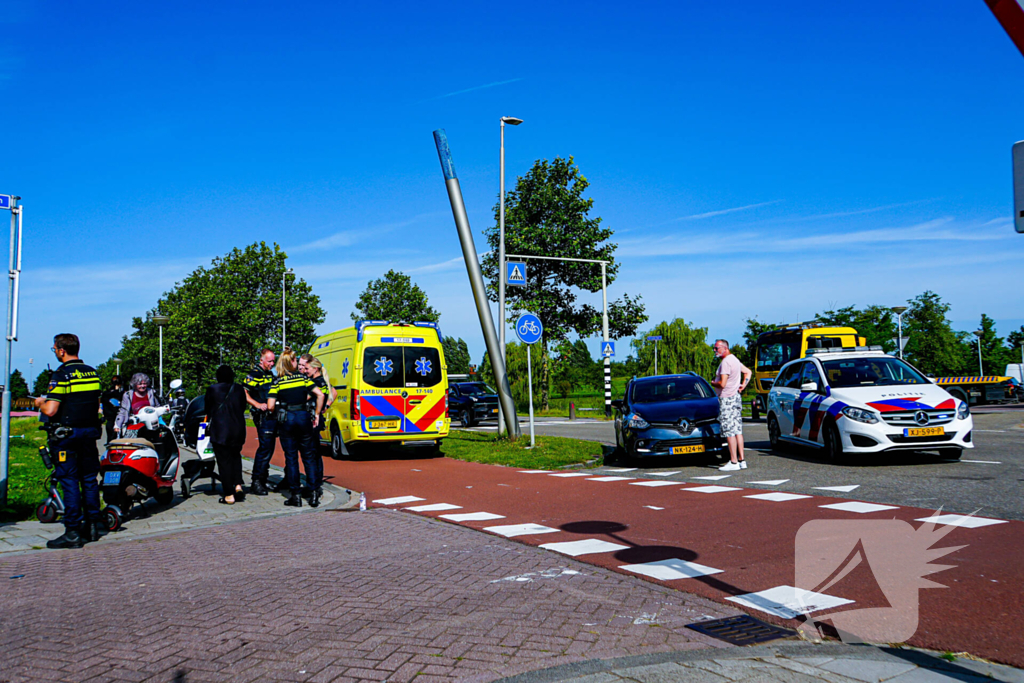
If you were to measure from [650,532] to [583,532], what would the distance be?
1.97 feet

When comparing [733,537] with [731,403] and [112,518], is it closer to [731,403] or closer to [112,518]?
[731,403]

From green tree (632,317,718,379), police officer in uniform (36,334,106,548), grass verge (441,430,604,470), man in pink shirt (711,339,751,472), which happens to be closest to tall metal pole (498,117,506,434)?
grass verge (441,430,604,470)

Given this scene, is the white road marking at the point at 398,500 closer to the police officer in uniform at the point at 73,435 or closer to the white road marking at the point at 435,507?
the white road marking at the point at 435,507

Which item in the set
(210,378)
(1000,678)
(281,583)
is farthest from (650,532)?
(210,378)

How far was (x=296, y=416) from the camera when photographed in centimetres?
966

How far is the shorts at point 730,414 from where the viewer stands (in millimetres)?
Result: 11828

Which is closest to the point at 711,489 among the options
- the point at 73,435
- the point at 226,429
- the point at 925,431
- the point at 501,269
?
the point at 925,431

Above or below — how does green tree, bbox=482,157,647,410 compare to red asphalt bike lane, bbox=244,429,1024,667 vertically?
above

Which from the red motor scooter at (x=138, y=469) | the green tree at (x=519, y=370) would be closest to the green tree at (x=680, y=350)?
the green tree at (x=519, y=370)

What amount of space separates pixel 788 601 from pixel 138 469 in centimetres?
697

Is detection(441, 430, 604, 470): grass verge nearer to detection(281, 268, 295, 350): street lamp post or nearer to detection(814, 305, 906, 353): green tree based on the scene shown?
detection(281, 268, 295, 350): street lamp post

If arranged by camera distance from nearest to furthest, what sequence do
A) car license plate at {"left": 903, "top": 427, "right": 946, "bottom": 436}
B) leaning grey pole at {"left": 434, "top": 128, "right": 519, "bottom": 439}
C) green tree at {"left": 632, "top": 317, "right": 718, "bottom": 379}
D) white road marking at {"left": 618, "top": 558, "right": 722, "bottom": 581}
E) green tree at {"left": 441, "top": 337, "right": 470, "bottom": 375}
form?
white road marking at {"left": 618, "top": 558, "right": 722, "bottom": 581} < car license plate at {"left": 903, "top": 427, "right": 946, "bottom": 436} < leaning grey pole at {"left": 434, "top": 128, "right": 519, "bottom": 439} < green tree at {"left": 632, "top": 317, "right": 718, "bottom": 379} < green tree at {"left": 441, "top": 337, "right": 470, "bottom": 375}

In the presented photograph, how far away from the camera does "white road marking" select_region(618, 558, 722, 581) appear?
18.0ft

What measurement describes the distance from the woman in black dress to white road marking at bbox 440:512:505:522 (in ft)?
9.95
